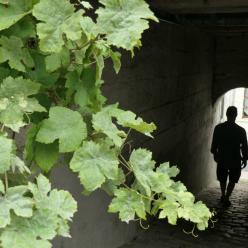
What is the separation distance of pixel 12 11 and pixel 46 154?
386 mm

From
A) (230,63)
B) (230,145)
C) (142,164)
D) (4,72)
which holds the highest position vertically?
(230,63)

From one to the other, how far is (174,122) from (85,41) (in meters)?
6.39

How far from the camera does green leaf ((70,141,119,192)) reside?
116 cm

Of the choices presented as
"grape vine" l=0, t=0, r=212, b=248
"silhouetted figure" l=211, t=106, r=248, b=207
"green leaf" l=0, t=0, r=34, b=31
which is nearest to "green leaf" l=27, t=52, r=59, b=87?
"grape vine" l=0, t=0, r=212, b=248

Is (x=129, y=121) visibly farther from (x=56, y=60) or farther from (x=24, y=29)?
(x=24, y=29)

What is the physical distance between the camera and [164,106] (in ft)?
22.5

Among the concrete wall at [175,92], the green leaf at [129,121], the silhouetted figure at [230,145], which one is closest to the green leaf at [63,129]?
the green leaf at [129,121]

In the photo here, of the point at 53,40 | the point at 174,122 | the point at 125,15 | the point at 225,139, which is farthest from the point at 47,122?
the point at 225,139

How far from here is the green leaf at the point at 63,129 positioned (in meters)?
1.24

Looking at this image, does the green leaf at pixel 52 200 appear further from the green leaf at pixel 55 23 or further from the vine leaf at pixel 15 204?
the green leaf at pixel 55 23

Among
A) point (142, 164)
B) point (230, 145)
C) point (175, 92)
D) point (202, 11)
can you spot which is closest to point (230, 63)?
point (230, 145)

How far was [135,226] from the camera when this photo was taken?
587 centimetres

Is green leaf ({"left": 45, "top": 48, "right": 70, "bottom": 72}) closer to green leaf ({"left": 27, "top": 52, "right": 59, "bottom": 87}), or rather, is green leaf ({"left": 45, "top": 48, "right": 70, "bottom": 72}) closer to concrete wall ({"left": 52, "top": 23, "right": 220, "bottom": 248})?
green leaf ({"left": 27, "top": 52, "right": 59, "bottom": 87})

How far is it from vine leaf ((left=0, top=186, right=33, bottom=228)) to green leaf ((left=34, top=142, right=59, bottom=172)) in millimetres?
221
